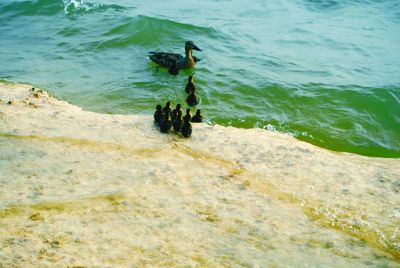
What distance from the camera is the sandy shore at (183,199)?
455cm

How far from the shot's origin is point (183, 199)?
5602 mm

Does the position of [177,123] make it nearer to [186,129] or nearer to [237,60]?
[186,129]

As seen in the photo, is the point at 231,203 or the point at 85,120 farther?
the point at 85,120

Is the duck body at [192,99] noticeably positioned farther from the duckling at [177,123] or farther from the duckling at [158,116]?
the duckling at [177,123]

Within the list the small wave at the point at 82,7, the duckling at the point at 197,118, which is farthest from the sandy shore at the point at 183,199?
the small wave at the point at 82,7

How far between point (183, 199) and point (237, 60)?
956cm

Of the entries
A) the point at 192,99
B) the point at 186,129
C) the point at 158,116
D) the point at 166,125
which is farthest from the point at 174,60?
the point at 186,129

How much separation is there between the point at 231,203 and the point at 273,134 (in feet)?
12.0

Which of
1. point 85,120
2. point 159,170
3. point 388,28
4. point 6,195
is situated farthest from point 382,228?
point 388,28

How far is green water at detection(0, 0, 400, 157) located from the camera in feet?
34.4

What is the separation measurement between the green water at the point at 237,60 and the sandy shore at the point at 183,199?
2.35m

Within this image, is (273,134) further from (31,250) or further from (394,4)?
(394,4)

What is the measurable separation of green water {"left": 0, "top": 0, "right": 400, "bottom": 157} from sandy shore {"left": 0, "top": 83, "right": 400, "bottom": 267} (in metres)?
2.35

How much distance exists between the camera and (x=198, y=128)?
8.42 meters
